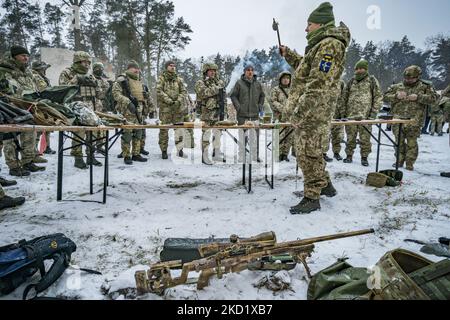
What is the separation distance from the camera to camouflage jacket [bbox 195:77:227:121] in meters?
7.45

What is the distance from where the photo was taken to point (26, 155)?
5.55m

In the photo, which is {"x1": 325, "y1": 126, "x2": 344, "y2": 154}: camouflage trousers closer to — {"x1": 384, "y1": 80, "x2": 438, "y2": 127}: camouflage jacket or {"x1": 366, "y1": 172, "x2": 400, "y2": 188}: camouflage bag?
{"x1": 384, "y1": 80, "x2": 438, "y2": 127}: camouflage jacket

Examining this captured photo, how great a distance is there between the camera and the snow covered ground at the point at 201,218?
2.23 m

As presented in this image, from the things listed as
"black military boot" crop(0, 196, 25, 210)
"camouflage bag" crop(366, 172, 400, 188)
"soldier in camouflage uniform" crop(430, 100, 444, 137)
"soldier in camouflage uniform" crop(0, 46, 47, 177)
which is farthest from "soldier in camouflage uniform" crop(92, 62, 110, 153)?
→ "soldier in camouflage uniform" crop(430, 100, 444, 137)

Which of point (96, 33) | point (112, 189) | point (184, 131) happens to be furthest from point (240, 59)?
point (112, 189)

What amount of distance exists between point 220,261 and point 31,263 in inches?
54.8

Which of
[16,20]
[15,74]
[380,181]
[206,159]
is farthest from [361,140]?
[16,20]

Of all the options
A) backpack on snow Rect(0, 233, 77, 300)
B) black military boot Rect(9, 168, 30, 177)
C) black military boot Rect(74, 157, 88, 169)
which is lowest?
backpack on snow Rect(0, 233, 77, 300)

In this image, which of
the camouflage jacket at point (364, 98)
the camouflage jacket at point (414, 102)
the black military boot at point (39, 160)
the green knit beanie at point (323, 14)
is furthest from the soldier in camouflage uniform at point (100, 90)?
the camouflage jacket at point (414, 102)

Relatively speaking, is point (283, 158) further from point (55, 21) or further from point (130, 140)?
point (55, 21)

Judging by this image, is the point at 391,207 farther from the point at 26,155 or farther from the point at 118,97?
the point at 26,155

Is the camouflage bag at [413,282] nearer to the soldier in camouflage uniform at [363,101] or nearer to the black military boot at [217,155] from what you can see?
the soldier in camouflage uniform at [363,101]

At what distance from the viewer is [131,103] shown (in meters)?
6.85

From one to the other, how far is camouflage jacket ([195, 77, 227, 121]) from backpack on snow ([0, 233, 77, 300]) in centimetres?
567
